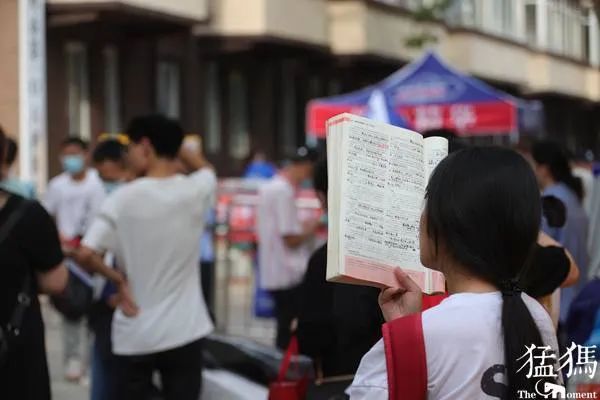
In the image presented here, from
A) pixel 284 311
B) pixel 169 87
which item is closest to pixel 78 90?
pixel 169 87

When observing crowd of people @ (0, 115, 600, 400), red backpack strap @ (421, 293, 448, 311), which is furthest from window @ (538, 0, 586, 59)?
red backpack strap @ (421, 293, 448, 311)

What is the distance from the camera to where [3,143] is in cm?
490

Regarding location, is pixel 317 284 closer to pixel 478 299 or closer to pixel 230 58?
pixel 478 299

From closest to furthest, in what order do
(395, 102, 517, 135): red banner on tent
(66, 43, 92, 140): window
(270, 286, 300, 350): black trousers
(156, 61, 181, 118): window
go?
1. (270, 286, 300, 350): black trousers
2. (395, 102, 517, 135): red banner on tent
3. (66, 43, 92, 140): window
4. (156, 61, 181, 118): window

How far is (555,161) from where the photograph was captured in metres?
7.54

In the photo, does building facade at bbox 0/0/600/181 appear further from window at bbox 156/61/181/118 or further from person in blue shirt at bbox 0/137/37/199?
person in blue shirt at bbox 0/137/37/199

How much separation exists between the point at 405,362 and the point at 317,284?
2.23 metres

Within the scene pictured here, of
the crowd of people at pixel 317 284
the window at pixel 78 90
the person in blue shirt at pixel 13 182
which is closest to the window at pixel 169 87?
the window at pixel 78 90

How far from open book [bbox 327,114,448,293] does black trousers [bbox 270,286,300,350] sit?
6.58 meters

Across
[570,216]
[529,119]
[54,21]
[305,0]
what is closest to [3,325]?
[570,216]

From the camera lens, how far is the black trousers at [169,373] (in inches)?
238

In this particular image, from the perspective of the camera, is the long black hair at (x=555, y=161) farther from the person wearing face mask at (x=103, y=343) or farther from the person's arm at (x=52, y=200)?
the person's arm at (x=52, y=200)

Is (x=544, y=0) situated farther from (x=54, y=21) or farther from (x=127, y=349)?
(x=127, y=349)

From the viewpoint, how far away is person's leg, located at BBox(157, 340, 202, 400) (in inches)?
238
